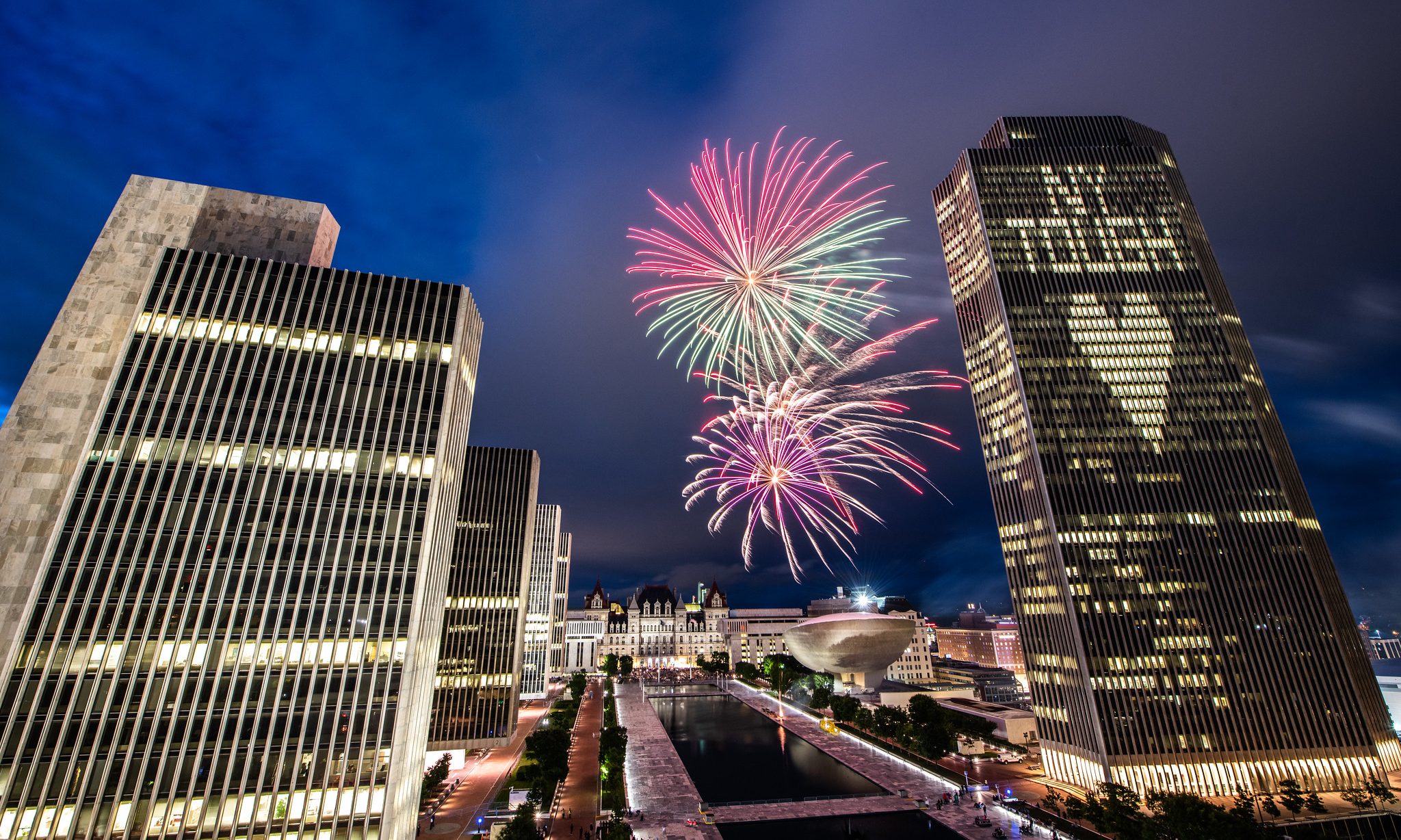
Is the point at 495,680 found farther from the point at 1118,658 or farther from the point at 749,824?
the point at 1118,658

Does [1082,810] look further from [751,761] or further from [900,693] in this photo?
[900,693]

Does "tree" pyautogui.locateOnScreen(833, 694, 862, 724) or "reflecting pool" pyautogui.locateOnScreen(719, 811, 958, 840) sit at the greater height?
"tree" pyautogui.locateOnScreen(833, 694, 862, 724)

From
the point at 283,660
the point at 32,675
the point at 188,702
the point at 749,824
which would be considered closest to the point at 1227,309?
the point at 749,824

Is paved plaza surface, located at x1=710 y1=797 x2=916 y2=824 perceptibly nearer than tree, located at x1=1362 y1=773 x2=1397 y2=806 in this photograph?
Yes

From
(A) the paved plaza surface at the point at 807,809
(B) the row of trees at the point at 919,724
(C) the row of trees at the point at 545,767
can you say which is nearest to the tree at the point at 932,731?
(B) the row of trees at the point at 919,724

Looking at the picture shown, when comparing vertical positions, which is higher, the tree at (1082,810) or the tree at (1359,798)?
the tree at (1082,810)

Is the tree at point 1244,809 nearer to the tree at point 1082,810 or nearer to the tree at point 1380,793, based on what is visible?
the tree at point 1082,810

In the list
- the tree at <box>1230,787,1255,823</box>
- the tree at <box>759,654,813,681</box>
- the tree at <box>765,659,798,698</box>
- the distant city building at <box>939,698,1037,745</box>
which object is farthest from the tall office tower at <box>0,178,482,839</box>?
the tree at <box>759,654,813,681</box>

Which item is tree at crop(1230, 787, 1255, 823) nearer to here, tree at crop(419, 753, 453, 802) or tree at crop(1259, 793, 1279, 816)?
tree at crop(1259, 793, 1279, 816)
